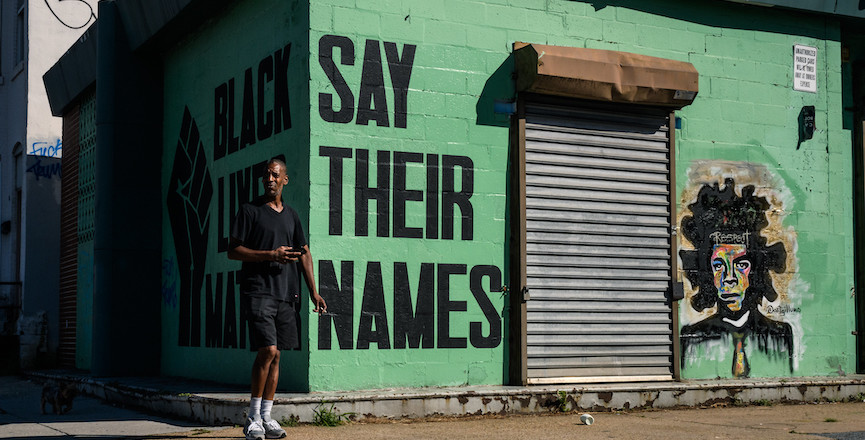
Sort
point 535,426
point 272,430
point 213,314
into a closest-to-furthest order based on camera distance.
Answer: point 272,430 < point 535,426 < point 213,314

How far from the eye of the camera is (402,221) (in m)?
8.80

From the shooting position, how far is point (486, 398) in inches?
321

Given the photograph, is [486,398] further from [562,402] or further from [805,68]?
[805,68]

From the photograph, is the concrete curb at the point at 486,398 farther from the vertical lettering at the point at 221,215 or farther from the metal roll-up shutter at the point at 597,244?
the vertical lettering at the point at 221,215

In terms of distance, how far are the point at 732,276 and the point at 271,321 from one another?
581 cm

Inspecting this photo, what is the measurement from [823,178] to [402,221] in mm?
5354

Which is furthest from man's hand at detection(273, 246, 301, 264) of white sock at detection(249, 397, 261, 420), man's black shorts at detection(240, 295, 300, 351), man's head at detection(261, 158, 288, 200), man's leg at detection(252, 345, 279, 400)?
white sock at detection(249, 397, 261, 420)

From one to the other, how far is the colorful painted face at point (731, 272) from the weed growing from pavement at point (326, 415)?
15.8 feet

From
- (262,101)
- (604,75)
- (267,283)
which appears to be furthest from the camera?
(262,101)

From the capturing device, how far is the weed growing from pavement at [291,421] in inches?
293

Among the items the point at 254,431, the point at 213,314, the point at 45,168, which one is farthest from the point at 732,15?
the point at 45,168

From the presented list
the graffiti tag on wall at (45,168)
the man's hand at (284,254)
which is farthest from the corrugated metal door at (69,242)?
the man's hand at (284,254)

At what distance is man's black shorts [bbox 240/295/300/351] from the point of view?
6656 mm
